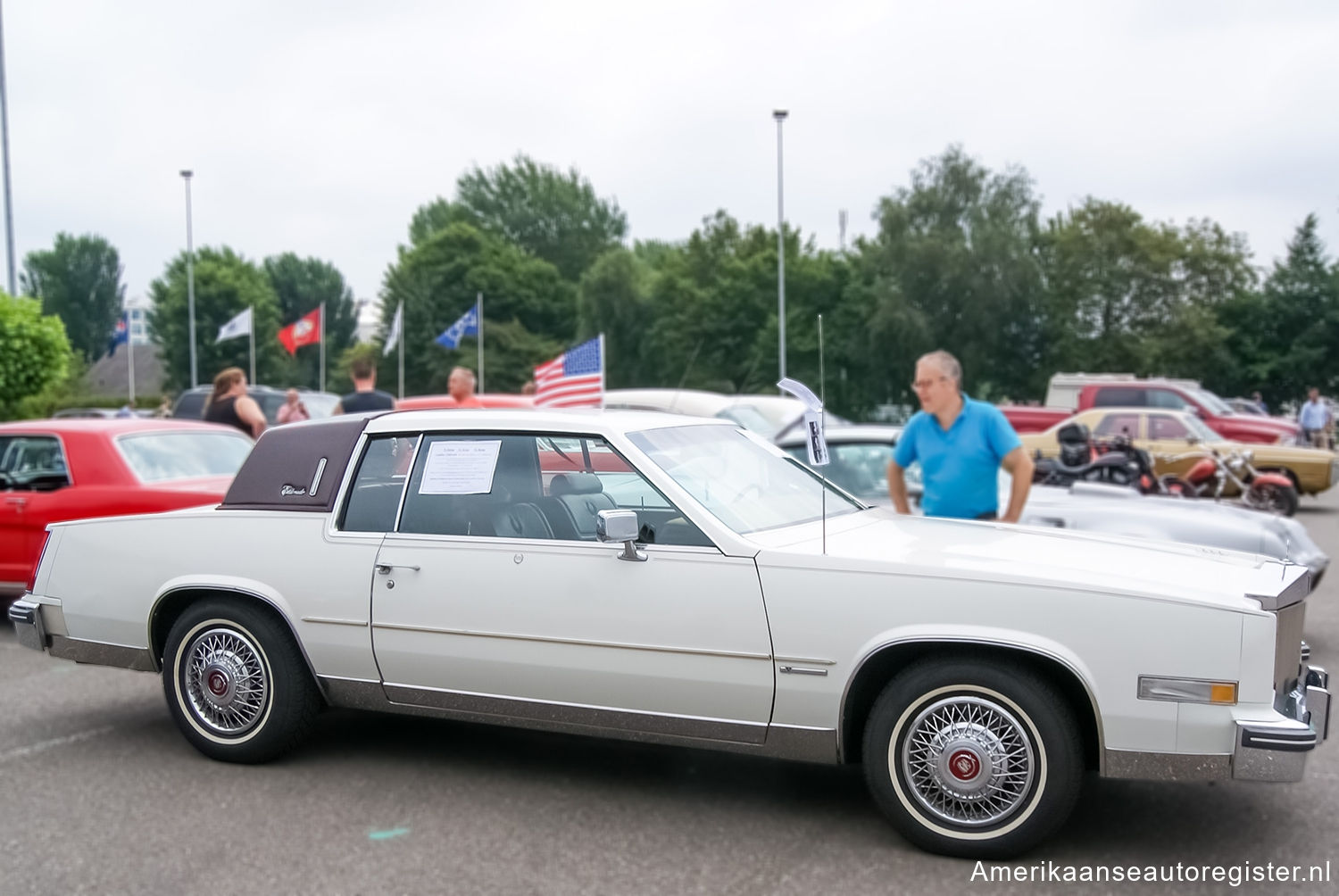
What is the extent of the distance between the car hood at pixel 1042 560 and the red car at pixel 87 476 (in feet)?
15.4

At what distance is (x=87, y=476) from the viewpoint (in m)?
7.97

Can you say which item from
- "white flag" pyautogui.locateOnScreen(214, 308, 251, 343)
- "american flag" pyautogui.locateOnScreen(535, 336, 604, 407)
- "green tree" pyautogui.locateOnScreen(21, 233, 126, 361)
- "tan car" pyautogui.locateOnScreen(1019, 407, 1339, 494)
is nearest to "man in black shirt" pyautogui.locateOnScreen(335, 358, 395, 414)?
"american flag" pyautogui.locateOnScreen(535, 336, 604, 407)

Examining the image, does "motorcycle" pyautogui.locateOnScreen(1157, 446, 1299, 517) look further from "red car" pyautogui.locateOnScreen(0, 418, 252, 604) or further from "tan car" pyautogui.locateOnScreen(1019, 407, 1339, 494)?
"red car" pyautogui.locateOnScreen(0, 418, 252, 604)

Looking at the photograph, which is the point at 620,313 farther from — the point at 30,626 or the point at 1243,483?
the point at 30,626

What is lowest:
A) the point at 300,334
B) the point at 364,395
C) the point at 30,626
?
the point at 30,626

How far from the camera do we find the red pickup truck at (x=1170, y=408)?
823 inches

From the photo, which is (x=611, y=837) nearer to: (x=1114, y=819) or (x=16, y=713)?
(x=1114, y=819)

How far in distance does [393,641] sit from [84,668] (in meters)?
3.38

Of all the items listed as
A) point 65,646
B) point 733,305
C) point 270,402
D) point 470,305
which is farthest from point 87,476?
point 470,305

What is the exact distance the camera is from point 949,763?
395 centimetres

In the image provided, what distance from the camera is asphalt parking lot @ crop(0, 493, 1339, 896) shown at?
384 centimetres

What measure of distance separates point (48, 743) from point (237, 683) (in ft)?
3.61

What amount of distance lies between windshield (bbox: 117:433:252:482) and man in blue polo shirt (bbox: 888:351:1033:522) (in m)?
4.71

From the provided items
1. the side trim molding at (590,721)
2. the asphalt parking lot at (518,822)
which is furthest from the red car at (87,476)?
the side trim molding at (590,721)
